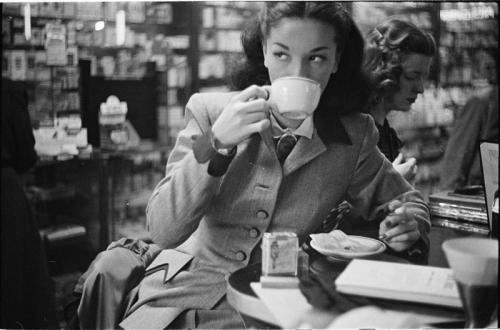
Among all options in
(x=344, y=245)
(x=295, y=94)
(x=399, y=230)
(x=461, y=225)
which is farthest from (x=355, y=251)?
(x=461, y=225)

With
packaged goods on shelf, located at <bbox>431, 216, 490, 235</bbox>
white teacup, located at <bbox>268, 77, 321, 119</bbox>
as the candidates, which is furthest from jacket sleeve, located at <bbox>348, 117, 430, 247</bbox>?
white teacup, located at <bbox>268, 77, 321, 119</bbox>

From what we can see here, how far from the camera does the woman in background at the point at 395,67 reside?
176 cm

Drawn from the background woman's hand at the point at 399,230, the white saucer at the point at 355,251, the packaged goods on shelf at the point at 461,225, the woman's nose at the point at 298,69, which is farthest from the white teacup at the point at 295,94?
the packaged goods on shelf at the point at 461,225

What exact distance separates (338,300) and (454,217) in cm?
96

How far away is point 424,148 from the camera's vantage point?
186cm

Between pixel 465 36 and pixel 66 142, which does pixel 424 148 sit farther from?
pixel 66 142

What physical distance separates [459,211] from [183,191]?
106 cm

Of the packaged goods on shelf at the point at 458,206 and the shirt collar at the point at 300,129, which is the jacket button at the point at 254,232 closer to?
the shirt collar at the point at 300,129

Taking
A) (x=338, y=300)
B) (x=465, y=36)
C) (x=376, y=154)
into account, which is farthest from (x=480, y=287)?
(x=465, y=36)

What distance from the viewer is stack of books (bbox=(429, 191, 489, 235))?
195 cm

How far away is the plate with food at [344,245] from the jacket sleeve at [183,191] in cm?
34

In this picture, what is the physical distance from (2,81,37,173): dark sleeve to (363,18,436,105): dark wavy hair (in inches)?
42.0

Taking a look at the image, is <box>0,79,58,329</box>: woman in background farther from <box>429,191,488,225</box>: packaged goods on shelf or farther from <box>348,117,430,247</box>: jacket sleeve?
<box>429,191,488,225</box>: packaged goods on shelf

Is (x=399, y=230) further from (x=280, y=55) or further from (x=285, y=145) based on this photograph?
(x=280, y=55)
